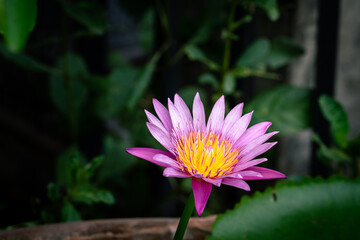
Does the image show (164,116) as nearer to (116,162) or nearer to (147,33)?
(116,162)

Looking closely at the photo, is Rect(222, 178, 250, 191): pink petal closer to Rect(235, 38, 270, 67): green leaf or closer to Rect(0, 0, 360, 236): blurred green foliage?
Rect(0, 0, 360, 236): blurred green foliage

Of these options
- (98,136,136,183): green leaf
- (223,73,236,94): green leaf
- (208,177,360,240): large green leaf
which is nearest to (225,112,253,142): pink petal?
(208,177,360,240): large green leaf

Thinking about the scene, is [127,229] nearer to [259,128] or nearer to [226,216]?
[226,216]

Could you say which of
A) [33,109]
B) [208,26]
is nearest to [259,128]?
[208,26]

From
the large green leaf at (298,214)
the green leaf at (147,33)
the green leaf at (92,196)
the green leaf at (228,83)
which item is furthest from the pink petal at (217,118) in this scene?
the green leaf at (147,33)

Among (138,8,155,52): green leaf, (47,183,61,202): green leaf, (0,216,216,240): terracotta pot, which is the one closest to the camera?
(0,216,216,240): terracotta pot

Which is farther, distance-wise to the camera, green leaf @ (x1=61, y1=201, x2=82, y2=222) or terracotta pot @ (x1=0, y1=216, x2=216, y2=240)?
green leaf @ (x1=61, y1=201, x2=82, y2=222)

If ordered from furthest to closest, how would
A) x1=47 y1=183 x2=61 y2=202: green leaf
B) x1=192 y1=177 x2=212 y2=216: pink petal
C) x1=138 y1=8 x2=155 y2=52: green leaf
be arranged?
x1=138 y1=8 x2=155 y2=52: green leaf, x1=47 y1=183 x2=61 y2=202: green leaf, x1=192 y1=177 x2=212 y2=216: pink petal
